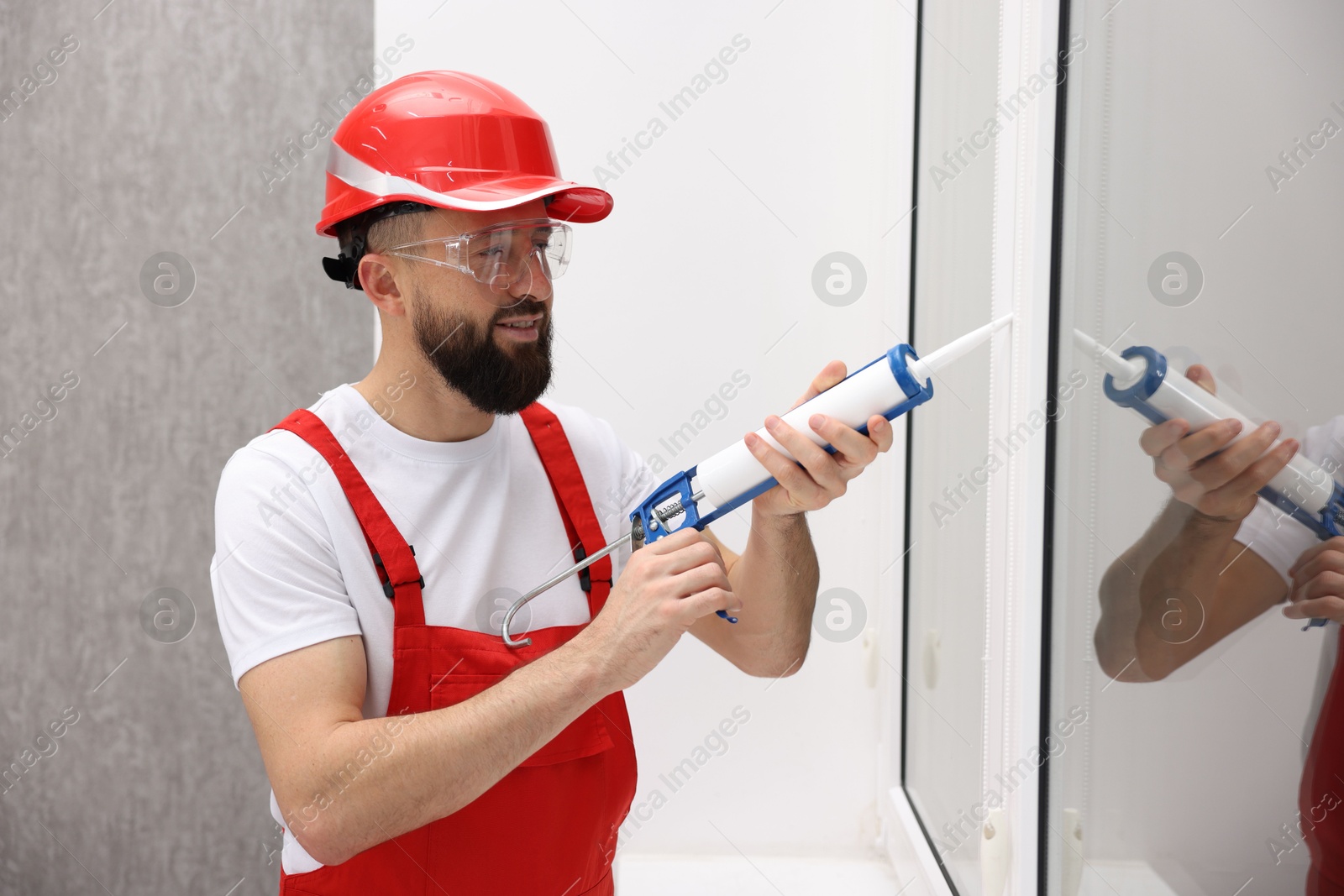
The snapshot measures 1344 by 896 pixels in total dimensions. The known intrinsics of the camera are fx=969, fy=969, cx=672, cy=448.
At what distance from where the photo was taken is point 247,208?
199cm

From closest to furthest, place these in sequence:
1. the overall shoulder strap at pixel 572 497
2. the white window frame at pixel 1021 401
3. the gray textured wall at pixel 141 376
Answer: the white window frame at pixel 1021 401 → the overall shoulder strap at pixel 572 497 → the gray textured wall at pixel 141 376

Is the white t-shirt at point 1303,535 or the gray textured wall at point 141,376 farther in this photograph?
the gray textured wall at point 141,376

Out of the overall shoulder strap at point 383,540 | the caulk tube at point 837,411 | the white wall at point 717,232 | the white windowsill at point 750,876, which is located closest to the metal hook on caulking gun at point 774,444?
the caulk tube at point 837,411

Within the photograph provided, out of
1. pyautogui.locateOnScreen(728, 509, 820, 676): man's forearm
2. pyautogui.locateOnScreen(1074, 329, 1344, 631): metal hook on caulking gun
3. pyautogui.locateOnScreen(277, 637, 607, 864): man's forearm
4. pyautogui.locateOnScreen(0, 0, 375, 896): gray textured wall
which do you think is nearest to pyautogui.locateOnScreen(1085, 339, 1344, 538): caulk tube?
pyautogui.locateOnScreen(1074, 329, 1344, 631): metal hook on caulking gun

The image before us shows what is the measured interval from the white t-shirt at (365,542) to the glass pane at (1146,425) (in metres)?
0.60

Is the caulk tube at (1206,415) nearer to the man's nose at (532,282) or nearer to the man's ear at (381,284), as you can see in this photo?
the man's nose at (532,282)

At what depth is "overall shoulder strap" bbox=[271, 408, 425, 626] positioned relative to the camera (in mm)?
1071

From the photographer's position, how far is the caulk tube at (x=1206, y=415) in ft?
2.01

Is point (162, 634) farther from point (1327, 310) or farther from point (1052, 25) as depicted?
point (1327, 310)

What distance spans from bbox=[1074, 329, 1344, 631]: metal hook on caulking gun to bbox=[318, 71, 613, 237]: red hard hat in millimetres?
625

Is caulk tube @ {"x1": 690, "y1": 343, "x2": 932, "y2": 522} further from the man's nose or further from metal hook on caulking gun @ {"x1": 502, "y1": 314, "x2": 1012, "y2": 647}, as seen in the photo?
the man's nose

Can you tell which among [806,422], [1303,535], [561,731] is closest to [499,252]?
[806,422]

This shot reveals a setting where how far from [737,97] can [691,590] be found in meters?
1.19

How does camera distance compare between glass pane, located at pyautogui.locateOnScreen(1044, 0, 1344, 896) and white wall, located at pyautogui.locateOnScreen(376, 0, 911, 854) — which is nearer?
glass pane, located at pyautogui.locateOnScreen(1044, 0, 1344, 896)
